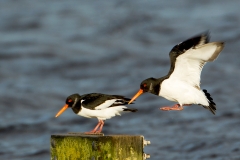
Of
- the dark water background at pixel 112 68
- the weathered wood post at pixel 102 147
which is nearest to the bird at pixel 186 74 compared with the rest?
the weathered wood post at pixel 102 147

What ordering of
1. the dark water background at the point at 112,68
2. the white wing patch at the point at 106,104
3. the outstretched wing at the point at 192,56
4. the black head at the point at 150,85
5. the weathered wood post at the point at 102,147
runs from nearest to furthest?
the weathered wood post at the point at 102,147, the white wing patch at the point at 106,104, the outstretched wing at the point at 192,56, the black head at the point at 150,85, the dark water background at the point at 112,68

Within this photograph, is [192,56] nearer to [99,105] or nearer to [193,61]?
[193,61]

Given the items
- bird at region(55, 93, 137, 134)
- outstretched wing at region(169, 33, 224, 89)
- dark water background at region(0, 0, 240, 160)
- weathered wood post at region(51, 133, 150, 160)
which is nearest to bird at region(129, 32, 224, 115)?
outstretched wing at region(169, 33, 224, 89)

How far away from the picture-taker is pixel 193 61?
28.8 ft

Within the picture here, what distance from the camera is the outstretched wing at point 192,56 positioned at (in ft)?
27.7

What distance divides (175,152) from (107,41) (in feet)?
36.0

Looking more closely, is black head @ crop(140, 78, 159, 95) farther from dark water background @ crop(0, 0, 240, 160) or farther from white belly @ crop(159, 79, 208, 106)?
dark water background @ crop(0, 0, 240, 160)

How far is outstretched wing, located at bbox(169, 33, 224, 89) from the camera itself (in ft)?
27.7

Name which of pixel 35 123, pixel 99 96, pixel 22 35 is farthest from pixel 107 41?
pixel 99 96

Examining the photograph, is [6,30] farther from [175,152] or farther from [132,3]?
[175,152]

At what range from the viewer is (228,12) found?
26109mm

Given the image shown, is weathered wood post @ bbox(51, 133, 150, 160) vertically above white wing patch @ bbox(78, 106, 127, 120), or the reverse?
white wing patch @ bbox(78, 106, 127, 120)

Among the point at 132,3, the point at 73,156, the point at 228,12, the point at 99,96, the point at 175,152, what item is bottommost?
the point at 73,156

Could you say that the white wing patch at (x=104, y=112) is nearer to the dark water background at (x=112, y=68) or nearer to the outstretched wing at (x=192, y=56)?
the outstretched wing at (x=192, y=56)
